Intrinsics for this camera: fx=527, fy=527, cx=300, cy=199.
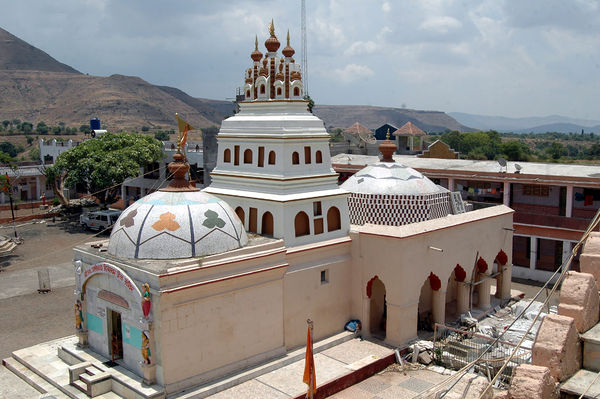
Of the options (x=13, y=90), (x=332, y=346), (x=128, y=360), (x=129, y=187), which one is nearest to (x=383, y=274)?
(x=332, y=346)

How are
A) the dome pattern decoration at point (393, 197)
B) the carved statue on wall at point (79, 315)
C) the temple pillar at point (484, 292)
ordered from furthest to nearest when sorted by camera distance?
the temple pillar at point (484, 292) → the dome pattern decoration at point (393, 197) → the carved statue on wall at point (79, 315)

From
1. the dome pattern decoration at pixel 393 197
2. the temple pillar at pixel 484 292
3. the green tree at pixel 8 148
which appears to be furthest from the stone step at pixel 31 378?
the green tree at pixel 8 148

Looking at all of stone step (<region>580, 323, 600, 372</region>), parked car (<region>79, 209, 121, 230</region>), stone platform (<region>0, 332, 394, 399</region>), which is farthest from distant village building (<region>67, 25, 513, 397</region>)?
parked car (<region>79, 209, 121, 230</region>)

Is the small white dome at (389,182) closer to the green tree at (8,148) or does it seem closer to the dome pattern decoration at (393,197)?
the dome pattern decoration at (393,197)

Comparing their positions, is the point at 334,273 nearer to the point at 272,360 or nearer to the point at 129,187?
the point at 272,360

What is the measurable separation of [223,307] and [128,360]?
2861 mm

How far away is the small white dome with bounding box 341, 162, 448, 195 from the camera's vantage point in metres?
18.6

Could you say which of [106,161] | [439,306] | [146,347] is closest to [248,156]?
[146,347]

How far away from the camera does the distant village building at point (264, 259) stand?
13.4 m

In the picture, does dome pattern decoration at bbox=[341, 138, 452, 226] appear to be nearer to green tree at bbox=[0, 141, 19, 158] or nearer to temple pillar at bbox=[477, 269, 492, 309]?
temple pillar at bbox=[477, 269, 492, 309]

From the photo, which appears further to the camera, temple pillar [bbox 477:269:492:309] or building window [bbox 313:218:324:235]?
temple pillar [bbox 477:269:492:309]

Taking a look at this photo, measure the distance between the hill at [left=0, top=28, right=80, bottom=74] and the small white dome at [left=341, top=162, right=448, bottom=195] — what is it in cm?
14703

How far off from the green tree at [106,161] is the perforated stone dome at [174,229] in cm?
2067

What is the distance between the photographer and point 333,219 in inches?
680
